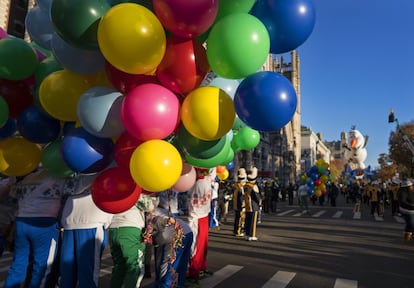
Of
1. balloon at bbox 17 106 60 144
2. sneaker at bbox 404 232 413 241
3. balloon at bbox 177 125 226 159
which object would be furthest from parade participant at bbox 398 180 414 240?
balloon at bbox 17 106 60 144

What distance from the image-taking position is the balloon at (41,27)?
364 centimetres

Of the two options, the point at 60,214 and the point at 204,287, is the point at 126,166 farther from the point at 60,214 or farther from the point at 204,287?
the point at 204,287

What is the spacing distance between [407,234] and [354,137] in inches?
675

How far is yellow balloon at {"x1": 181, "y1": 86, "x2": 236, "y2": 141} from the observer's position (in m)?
2.55

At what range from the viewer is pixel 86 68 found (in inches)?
116

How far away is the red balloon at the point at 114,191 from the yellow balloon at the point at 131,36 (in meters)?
0.98

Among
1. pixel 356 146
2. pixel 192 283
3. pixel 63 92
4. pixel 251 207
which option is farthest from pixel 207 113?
pixel 356 146

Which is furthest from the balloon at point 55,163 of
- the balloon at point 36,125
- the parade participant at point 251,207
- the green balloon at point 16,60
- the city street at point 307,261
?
the parade participant at point 251,207

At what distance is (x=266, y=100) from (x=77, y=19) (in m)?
1.59

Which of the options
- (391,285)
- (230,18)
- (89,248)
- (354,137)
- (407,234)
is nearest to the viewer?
(230,18)

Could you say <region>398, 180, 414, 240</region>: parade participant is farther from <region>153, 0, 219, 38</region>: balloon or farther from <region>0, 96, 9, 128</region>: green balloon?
<region>0, 96, 9, 128</region>: green balloon

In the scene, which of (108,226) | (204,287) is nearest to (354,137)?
(204,287)

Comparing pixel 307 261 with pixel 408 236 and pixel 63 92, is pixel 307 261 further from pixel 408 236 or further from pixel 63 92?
pixel 63 92

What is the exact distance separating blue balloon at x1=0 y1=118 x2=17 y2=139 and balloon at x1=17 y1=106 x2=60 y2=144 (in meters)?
0.29
